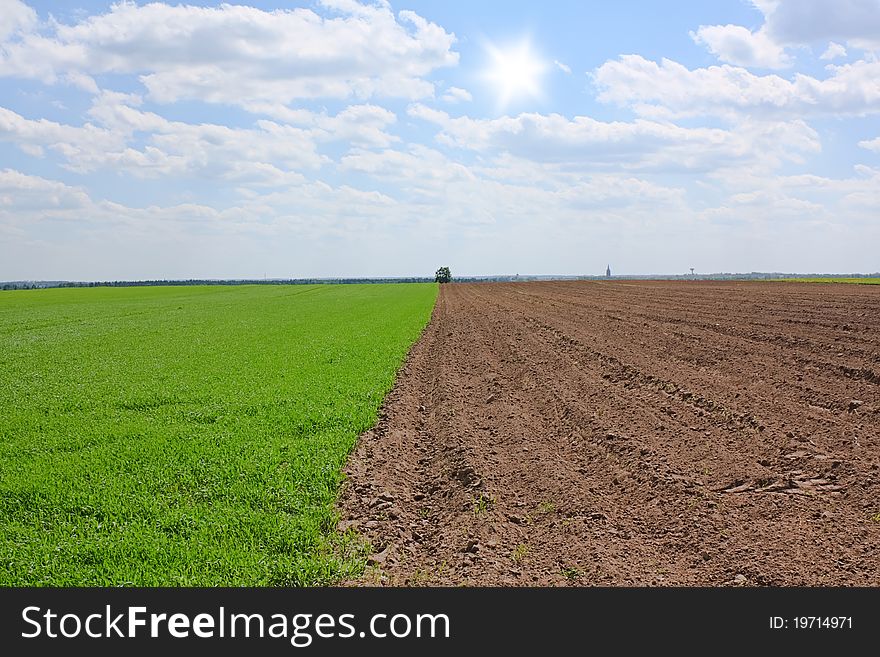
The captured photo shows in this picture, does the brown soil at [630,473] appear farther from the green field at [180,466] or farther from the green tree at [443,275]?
the green tree at [443,275]

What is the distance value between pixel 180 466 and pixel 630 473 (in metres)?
5.43

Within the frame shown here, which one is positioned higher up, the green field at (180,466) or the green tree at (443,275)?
the green tree at (443,275)

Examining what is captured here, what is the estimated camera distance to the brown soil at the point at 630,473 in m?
5.32

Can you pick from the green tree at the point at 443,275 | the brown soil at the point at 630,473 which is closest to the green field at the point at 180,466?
the brown soil at the point at 630,473

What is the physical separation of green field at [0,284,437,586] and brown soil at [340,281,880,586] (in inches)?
22.6

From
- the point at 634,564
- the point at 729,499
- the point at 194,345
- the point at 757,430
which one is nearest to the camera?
the point at 634,564

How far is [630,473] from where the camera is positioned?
24.3ft

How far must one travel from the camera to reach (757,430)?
884 cm

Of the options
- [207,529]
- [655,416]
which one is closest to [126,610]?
[207,529]

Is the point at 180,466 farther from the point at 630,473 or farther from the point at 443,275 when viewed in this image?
the point at 443,275

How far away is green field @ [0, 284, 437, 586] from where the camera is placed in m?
5.25

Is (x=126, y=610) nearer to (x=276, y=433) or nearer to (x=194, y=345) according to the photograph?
(x=276, y=433)

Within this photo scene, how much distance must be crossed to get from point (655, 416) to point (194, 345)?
16.2 metres

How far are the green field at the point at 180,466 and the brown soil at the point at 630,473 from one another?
22.6 inches
